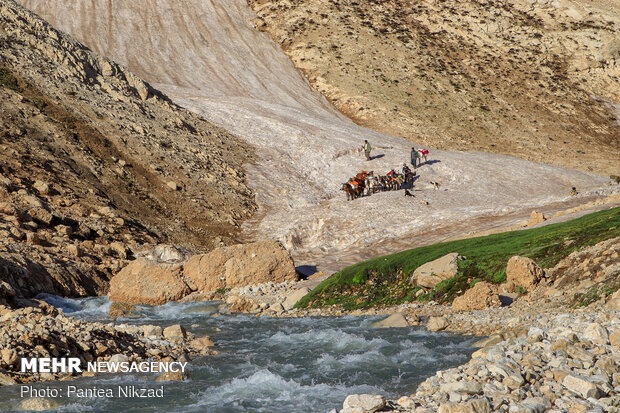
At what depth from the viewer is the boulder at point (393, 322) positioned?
16578mm

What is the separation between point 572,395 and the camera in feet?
28.5

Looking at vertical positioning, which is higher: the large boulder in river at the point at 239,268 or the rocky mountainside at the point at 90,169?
the rocky mountainside at the point at 90,169

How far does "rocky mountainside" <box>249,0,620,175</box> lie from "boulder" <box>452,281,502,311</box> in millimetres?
39724

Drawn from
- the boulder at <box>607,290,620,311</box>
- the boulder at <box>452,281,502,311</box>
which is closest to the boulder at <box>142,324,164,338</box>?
the boulder at <box>452,281,502,311</box>

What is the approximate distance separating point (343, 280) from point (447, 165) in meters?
25.8

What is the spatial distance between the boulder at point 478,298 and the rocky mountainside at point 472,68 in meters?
39.7

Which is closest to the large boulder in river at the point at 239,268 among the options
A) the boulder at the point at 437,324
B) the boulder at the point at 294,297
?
the boulder at the point at 294,297

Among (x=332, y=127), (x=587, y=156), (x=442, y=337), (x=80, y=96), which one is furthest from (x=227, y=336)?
(x=587, y=156)

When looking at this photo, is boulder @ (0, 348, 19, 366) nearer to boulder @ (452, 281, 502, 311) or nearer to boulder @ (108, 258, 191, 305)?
boulder @ (108, 258, 191, 305)

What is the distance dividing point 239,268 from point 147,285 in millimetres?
3967

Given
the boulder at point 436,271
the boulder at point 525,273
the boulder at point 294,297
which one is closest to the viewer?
the boulder at point 525,273

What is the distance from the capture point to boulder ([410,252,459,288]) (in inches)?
781

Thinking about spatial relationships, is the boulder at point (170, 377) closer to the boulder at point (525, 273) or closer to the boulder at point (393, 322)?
the boulder at point (393, 322)

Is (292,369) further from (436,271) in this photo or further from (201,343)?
(436,271)
